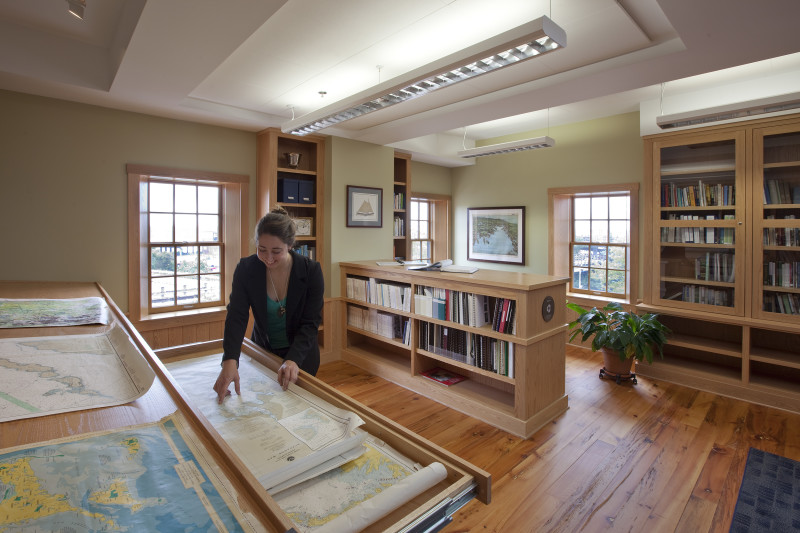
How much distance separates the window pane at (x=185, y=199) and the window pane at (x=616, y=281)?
16.3 feet

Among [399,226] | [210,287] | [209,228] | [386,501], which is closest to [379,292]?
[399,226]

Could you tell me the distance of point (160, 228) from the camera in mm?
4129

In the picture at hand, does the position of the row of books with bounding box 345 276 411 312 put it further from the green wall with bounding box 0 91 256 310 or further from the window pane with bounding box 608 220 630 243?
the window pane with bounding box 608 220 630 243

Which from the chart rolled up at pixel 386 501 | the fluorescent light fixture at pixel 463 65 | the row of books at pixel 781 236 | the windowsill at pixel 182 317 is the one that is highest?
the fluorescent light fixture at pixel 463 65

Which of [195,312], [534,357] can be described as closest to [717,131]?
[534,357]

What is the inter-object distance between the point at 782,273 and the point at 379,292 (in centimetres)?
358

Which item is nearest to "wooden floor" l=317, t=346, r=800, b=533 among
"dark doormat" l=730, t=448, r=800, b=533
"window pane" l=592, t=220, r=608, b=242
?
"dark doormat" l=730, t=448, r=800, b=533

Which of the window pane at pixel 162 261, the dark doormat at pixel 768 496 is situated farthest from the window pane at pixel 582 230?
the window pane at pixel 162 261

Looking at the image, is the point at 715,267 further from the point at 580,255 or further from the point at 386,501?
the point at 386,501

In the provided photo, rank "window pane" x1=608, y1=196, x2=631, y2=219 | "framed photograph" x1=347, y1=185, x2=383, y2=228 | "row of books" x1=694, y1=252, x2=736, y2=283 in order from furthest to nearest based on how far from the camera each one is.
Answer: "window pane" x1=608, y1=196, x2=631, y2=219 → "framed photograph" x1=347, y1=185, x2=383, y2=228 → "row of books" x1=694, y1=252, x2=736, y2=283

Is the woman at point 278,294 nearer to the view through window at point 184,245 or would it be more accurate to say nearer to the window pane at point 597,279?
the view through window at point 184,245

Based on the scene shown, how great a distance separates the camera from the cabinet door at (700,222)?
147 inches

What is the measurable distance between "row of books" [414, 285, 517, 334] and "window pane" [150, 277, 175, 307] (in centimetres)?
253

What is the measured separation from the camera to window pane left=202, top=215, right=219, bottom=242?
14.5ft
